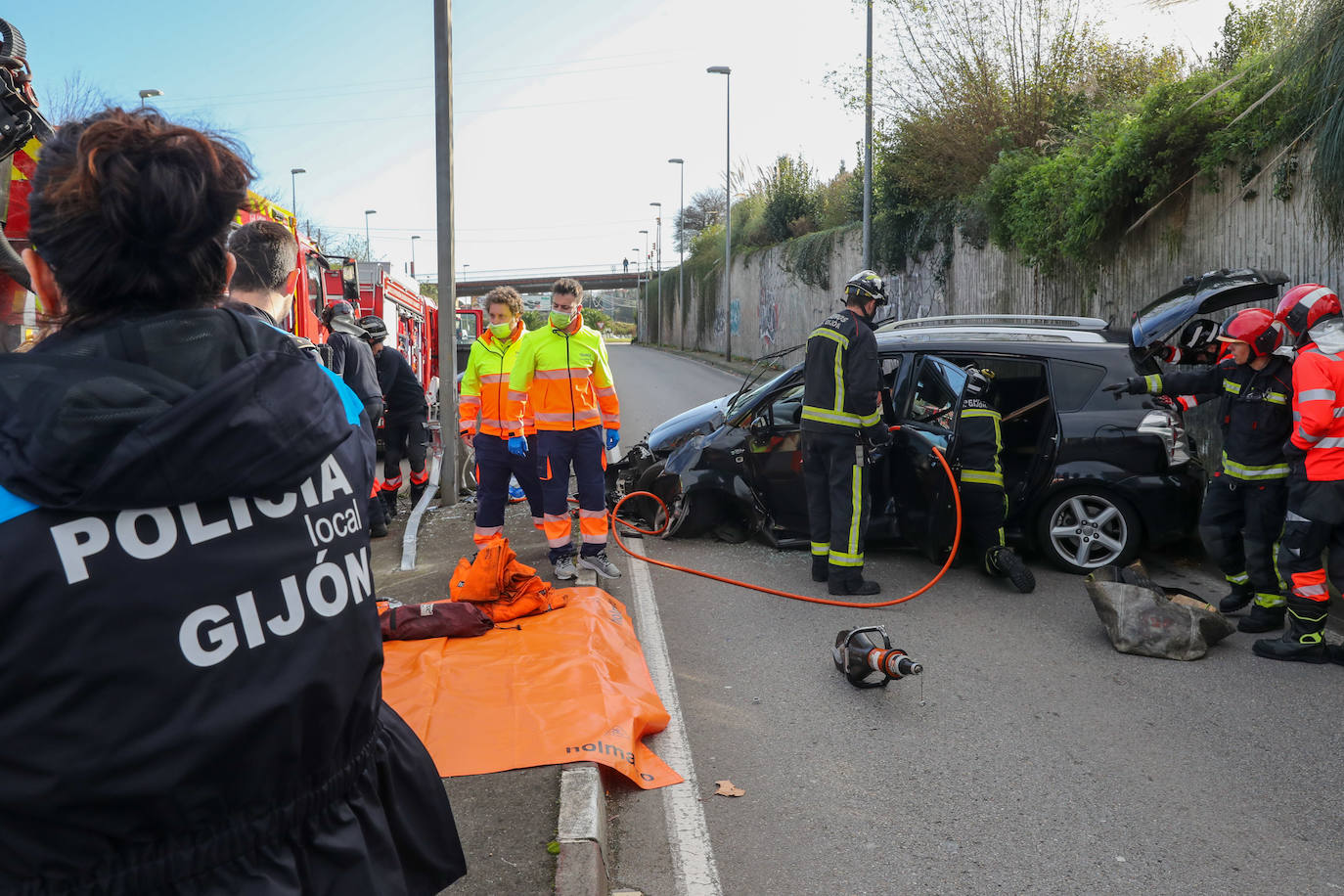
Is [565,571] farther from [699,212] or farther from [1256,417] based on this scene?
[699,212]

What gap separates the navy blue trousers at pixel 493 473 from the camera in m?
7.13

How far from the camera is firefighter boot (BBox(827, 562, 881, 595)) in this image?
21.9ft

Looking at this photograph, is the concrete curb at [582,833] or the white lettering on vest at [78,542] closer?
the white lettering on vest at [78,542]

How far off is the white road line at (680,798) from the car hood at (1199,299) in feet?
12.1

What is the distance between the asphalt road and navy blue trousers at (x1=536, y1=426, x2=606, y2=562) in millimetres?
894

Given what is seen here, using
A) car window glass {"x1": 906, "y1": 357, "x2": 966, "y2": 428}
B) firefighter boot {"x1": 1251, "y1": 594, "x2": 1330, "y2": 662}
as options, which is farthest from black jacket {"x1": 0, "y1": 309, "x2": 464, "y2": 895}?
car window glass {"x1": 906, "y1": 357, "x2": 966, "y2": 428}

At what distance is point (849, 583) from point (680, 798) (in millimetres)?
3015

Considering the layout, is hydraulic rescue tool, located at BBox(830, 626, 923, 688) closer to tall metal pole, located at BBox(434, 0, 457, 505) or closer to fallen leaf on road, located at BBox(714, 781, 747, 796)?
fallen leaf on road, located at BBox(714, 781, 747, 796)

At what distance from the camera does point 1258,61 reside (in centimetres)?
882

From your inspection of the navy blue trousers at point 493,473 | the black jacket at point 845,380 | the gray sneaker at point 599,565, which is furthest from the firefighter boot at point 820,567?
the navy blue trousers at point 493,473

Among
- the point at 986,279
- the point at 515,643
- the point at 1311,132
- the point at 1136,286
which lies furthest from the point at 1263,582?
the point at 986,279

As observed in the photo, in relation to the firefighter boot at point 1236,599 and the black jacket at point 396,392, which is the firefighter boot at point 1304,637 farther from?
the black jacket at point 396,392

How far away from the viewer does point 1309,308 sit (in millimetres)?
5461

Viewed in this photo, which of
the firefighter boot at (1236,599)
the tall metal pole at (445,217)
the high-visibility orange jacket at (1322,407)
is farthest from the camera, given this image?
the tall metal pole at (445,217)
